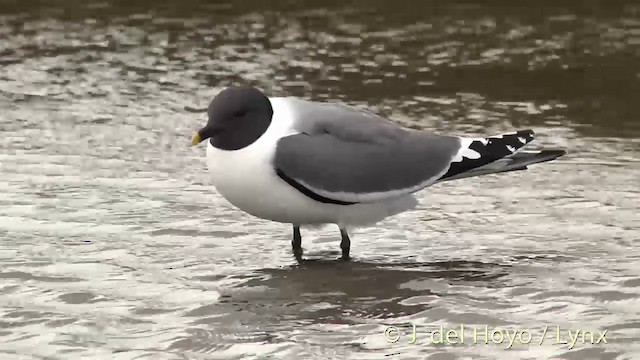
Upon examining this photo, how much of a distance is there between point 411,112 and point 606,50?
111 inches

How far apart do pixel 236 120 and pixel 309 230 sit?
3.56 feet

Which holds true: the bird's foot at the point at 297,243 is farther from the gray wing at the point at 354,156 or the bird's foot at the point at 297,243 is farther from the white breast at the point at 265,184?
the gray wing at the point at 354,156

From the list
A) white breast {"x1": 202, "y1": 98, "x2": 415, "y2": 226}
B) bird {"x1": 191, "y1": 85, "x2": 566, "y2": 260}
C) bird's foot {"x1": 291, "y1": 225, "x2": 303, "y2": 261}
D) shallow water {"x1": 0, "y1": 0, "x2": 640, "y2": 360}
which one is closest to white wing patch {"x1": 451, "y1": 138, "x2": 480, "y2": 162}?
bird {"x1": 191, "y1": 85, "x2": 566, "y2": 260}

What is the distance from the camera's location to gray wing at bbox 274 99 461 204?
6137 mm

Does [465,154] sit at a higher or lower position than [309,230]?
higher

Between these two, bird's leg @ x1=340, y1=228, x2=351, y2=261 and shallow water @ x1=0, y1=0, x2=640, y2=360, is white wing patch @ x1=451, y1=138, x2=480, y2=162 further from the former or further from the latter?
bird's leg @ x1=340, y1=228, x2=351, y2=261

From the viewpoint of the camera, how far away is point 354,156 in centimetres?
638

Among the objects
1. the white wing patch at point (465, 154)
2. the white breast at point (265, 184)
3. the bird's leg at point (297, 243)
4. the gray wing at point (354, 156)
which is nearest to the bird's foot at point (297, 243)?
the bird's leg at point (297, 243)

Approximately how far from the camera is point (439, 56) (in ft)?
37.5

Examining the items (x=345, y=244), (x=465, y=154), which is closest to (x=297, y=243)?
(x=345, y=244)

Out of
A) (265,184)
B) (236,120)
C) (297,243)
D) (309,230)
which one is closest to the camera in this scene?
(265,184)

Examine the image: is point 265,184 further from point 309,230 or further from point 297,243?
point 309,230

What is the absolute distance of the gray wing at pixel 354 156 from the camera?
6.14 metres

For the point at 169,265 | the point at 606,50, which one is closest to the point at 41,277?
the point at 169,265
